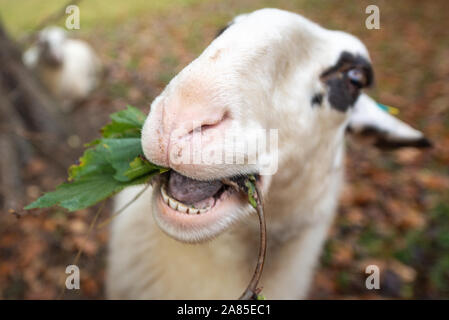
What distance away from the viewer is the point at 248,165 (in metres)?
1.22

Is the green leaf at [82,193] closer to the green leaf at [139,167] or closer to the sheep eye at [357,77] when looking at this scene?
the green leaf at [139,167]

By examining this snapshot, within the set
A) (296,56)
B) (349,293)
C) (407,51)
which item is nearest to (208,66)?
(296,56)

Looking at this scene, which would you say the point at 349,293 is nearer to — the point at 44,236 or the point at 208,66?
the point at 208,66

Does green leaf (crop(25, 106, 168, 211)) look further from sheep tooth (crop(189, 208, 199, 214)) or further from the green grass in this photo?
the green grass

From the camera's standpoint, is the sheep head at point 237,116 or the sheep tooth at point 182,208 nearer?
the sheep head at point 237,116

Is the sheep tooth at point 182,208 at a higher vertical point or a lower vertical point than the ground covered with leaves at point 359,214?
higher

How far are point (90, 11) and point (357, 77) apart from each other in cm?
1175

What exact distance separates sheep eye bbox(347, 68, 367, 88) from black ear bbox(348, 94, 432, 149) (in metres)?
0.41

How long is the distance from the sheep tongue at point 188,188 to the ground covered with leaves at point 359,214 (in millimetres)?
529

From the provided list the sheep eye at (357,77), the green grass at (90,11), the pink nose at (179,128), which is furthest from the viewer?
the green grass at (90,11)

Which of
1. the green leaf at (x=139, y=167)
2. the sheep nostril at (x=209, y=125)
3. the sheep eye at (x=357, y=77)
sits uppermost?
the sheep eye at (x=357, y=77)

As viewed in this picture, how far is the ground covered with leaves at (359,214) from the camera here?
3.03 metres

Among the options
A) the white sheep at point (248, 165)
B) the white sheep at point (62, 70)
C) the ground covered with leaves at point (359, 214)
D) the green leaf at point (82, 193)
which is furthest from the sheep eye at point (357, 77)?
the white sheep at point (62, 70)

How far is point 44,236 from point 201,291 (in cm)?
213
